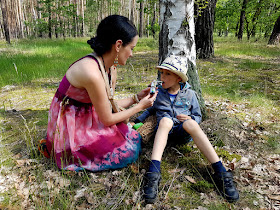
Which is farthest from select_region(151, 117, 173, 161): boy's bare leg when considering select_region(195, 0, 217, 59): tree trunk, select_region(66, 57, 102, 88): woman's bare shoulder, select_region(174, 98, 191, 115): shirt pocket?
select_region(195, 0, 217, 59): tree trunk

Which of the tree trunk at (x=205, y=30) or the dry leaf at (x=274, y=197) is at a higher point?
the tree trunk at (x=205, y=30)

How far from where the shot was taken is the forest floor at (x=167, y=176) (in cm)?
177

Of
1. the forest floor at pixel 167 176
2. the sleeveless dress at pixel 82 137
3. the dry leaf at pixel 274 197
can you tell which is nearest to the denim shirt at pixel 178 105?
the forest floor at pixel 167 176

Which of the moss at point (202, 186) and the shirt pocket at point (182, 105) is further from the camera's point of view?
the shirt pocket at point (182, 105)

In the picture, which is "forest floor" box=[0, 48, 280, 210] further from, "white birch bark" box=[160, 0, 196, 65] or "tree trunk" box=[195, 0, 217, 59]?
"tree trunk" box=[195, 0, 217, 59]

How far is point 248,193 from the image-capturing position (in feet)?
6.14

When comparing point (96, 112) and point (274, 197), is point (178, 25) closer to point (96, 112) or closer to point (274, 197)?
point (96, 112)

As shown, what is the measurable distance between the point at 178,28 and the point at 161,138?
155 cm

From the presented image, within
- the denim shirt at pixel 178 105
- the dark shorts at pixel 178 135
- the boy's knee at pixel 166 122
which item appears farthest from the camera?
the denim shirt at pixel 178 105

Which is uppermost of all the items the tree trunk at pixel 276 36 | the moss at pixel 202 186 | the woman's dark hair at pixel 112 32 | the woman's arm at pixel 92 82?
the tree trunk at pixel 276 36

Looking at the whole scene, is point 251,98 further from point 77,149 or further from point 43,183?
point 43,183

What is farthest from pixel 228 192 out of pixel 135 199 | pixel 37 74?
pixel 37 74

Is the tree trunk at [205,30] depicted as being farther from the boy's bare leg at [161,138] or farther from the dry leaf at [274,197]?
the dry leaf at [274,197]

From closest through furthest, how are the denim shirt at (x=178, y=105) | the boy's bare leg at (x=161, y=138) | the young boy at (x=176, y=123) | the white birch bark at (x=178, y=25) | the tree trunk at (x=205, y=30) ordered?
1. the young boy at (x=176, y=123)
2. the boy's bare leg at (x=161, y=138)
3. the denim shirt at (x=178, y=105)
4. the white birch bark at (x=178, y=25)
5. the tree trunk at (x=205, y=30)
